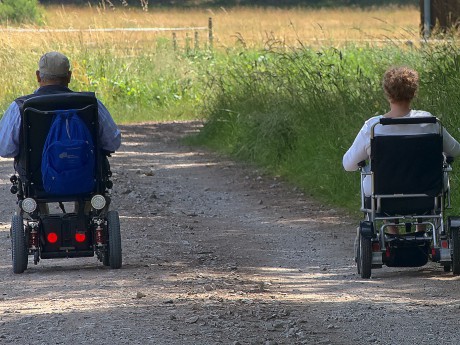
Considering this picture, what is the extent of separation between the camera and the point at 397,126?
8008mm

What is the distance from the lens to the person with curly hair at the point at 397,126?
7996 mm

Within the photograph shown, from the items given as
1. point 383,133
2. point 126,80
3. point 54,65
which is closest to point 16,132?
point 54,65

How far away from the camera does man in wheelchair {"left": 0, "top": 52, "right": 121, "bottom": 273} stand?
8.16 metres

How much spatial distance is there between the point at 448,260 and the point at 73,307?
2.32 m

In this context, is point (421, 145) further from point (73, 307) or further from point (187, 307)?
point (73, 307)

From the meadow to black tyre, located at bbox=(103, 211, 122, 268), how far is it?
303cm

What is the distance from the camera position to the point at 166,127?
2019cm

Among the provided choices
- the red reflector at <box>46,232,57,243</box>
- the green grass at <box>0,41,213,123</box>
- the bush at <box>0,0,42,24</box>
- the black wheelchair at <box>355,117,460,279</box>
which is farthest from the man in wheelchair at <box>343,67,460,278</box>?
the bush at <box>0,0,42,24</box>

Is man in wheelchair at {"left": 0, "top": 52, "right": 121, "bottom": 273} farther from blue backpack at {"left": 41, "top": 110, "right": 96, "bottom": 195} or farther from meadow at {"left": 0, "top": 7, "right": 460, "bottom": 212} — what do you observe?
meadow at {"left": 0, "top": 7, "right": 460, "bottom": 212}

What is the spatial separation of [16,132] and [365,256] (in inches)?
92.8

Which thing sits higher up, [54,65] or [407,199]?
[54,65]

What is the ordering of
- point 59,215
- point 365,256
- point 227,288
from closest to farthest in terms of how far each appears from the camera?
point 227,288
point 365,256
point 59,215

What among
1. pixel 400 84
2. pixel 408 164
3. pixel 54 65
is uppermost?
pixel 54 65

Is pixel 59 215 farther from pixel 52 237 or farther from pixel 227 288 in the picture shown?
pixel 227 288
